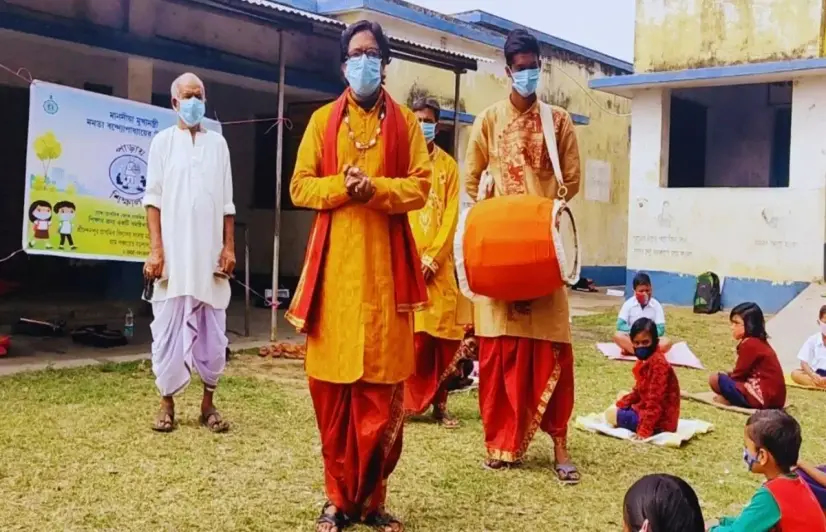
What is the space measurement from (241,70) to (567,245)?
20.7ft

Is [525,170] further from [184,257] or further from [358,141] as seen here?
[184,257]

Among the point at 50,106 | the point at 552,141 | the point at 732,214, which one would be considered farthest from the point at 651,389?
the point at 732,214

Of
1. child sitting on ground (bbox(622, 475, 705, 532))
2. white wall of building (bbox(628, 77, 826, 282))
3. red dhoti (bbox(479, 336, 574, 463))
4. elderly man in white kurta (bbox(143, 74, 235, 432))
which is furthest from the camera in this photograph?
white wall of building (bbox(628, 77, 826, 282))

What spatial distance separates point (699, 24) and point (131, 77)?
8.47 metres

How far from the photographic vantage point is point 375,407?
3340mm

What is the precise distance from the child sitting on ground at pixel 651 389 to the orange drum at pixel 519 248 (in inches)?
40.7

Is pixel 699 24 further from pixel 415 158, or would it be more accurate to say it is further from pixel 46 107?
pixel 415 158

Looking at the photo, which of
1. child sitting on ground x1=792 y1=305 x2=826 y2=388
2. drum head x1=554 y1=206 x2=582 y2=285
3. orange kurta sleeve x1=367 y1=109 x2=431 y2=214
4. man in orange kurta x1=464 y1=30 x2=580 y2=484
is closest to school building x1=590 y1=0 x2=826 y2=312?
child sitting on ground x1=792 y1=305 x2=826 y2=388

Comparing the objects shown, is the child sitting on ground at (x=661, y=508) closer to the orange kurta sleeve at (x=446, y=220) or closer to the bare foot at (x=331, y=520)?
the bare foot at (x=331, y=520)

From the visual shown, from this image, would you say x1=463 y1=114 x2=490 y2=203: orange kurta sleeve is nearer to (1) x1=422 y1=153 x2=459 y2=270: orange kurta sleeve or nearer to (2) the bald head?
(1) x1=422 y1=153 x2=459 y2=270: orange kurta sleeve

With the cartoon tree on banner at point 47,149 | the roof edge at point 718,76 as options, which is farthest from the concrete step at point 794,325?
the cartoon tree on banner at point 47,149

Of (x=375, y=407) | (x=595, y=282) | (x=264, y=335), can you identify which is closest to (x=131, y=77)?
(x=264, y=335)

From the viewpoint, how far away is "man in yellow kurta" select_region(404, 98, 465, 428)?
5.31 metres

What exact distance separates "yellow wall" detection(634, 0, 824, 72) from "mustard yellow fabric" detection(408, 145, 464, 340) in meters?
8.66
